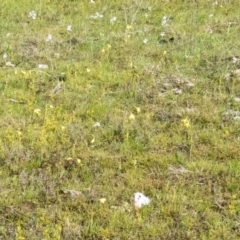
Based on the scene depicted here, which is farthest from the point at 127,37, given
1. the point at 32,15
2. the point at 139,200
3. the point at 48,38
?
the point at 139,200

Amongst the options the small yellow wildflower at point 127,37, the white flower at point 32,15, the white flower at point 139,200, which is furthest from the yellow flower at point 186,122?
the white flower at point 32,15

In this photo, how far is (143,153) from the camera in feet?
17.5

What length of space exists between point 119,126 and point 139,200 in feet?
4.19

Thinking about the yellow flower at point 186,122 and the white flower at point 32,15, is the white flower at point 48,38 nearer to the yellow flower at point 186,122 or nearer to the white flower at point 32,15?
the white flower at point 32,15

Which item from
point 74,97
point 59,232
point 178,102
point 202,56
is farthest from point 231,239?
point 202,56

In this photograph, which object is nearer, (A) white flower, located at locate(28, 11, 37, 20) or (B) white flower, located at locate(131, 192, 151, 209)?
(B) white flower, located at locate(131, 192, 151, 209)

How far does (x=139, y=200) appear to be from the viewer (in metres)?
4.61

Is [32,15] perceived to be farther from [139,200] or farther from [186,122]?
[139,200]

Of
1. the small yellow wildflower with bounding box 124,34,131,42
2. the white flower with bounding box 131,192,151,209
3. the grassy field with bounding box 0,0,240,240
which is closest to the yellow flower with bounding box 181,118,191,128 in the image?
the grassy field with bounding box 0,0,240,240

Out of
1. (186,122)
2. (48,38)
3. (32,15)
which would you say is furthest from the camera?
(32,15)

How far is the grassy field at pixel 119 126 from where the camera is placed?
4484 millimetres

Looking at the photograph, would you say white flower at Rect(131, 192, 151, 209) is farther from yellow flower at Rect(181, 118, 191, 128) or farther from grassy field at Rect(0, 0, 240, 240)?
yellow flower at Rect(181, 118, 191, 128)

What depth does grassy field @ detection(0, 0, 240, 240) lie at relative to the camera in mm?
4484

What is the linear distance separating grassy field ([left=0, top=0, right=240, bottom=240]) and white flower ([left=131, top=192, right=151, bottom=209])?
63 mm
